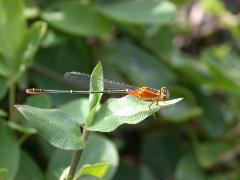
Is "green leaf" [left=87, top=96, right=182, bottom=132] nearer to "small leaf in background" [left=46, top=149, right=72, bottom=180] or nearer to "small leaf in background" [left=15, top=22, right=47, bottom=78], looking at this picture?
"small leaf in background" [left=46, top=149, right=72, bottom=180]

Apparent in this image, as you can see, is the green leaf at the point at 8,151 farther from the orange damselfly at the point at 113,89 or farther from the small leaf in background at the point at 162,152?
the small leaf in background at the point at 162,152

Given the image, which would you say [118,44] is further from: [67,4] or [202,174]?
[202,174]

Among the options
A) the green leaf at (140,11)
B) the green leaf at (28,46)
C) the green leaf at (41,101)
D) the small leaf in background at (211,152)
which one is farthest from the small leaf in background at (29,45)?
the small leaf in background at (211,152)

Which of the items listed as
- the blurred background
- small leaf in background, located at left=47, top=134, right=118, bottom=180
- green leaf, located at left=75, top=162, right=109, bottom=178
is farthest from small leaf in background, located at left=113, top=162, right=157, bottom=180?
green leaf, located at left=75, top=162, right=109, bottom=178

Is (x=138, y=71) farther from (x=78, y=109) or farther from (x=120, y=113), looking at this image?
Result: (x=120, y=113)

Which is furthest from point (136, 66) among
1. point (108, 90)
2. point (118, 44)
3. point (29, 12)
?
point (108, 90)

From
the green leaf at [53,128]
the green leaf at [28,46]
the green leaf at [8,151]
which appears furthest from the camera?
the green leaf at [28,46]
